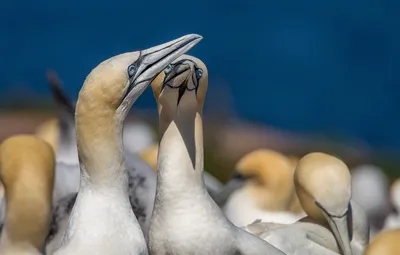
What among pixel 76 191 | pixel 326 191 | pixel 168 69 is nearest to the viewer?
pixel 168 69

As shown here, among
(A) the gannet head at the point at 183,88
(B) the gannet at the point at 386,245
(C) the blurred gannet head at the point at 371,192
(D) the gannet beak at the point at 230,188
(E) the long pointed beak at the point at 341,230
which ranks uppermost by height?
(A) the gannet head at the point at 183,88

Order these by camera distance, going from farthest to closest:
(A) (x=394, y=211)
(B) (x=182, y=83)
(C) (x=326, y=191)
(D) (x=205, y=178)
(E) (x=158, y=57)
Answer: (A) (x=394, y=211) < (D) (x=205, y=178) < (C) (x=326, y=191) < (B) (x=182, y=83) < (E) (x=158, y=57)

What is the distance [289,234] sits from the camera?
10.1 metres

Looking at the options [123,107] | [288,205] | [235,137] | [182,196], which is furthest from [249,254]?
[235,137]

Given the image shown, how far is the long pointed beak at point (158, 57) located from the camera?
8.73 meters

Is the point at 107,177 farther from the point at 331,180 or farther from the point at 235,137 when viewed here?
the point at 235,137

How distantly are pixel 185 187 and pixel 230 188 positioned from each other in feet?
10.4

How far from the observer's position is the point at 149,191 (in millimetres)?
10695

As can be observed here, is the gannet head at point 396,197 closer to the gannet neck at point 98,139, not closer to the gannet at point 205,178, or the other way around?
the gannet at point 205,178

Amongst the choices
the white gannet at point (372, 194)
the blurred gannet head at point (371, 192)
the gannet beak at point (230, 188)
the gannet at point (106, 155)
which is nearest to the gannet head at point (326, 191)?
the gannet beak at point (230, 188)

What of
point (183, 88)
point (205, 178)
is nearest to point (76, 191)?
point (183, 88)

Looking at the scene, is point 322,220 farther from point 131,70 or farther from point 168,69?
point 131,70

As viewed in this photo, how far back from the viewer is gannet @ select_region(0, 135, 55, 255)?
9.39m

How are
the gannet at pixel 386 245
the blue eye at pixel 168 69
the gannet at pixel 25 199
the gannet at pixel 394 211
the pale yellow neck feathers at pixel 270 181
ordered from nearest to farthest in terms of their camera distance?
the blue eye at pixel 168 69, the gannet at pixel 386 245, the gannet at pixel 25 199, the pale yellow neck feathers at pixel 270 181, the gannet at pixel 394 211
